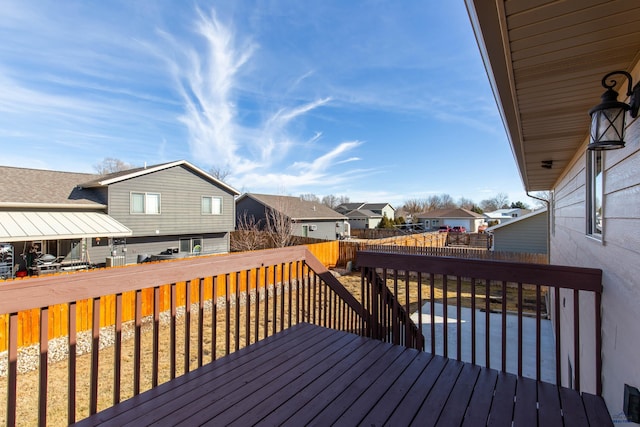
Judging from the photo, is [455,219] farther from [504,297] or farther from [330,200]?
[504,297]

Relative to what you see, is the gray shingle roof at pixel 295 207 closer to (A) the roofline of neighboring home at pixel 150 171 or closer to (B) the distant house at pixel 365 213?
(A) the roofline of neighboring home at pixel 150 171

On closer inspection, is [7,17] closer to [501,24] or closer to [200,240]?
[501,24]

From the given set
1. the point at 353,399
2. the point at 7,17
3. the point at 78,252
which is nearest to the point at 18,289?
the point at 353,399

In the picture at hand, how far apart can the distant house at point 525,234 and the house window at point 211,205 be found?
14579 millimetres

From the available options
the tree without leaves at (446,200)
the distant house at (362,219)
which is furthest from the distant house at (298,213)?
the tree without leaves at (446,200)

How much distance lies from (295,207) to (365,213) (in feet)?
65.1

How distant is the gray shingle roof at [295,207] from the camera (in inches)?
808

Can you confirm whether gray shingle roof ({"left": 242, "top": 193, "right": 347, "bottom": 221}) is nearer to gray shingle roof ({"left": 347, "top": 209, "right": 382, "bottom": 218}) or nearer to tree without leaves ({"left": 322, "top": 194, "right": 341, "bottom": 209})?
gray shingle roof ({"left": 347, "top": 209, "right": 382, "bottom": 218})

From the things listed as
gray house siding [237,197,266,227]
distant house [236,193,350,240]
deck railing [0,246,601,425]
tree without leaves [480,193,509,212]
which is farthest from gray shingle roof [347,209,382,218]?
deck railing [0,246,601,425]

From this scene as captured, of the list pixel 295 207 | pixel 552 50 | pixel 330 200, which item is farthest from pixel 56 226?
pixel 330 200

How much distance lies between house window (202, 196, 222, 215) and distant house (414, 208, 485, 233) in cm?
2935

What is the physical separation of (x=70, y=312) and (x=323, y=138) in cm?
2323

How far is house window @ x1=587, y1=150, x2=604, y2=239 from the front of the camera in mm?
2629

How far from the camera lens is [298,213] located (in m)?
21.4
